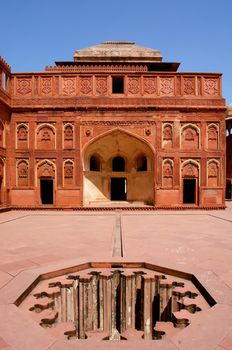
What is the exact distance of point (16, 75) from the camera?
15102 millimetres

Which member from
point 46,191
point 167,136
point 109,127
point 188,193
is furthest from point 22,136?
point 188,193

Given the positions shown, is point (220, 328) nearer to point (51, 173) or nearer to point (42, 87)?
point (51, 173)

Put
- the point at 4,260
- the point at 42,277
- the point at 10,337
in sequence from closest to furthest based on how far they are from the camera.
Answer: the point at 10,337, the point at 42,277, the point at 4,260

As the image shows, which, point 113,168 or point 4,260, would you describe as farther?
point 113,168

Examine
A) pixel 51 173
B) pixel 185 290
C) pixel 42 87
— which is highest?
pixel 42 87

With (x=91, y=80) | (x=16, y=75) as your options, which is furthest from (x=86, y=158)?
(x=16, y=75)

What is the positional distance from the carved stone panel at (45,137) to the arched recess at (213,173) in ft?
29.5

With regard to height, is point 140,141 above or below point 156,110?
below

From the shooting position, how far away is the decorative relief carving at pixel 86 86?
15.2 metres

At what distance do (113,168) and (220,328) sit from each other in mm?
16005

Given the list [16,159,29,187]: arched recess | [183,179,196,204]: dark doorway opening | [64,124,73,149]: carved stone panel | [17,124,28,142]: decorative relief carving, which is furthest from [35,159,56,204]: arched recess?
[183,179,196,204]: dark doorway opening

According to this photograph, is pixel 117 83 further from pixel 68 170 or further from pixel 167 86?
pixel 68 170

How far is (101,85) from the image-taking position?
15.3 metres

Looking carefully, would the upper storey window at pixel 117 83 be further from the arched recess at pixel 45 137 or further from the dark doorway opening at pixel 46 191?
the dark doorway opening at pixel 46 191
